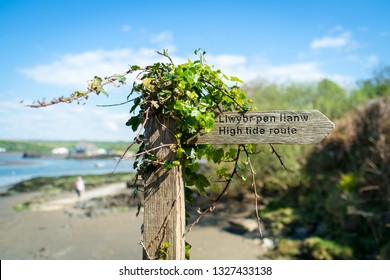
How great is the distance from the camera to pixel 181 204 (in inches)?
97.0

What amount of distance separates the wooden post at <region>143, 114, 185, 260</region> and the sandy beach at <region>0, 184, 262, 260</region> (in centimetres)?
912

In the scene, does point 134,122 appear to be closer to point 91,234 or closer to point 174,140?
point 174,140

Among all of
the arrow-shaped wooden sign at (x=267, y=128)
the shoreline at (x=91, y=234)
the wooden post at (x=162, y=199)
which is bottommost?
the shoreline at (x=91, y=234)

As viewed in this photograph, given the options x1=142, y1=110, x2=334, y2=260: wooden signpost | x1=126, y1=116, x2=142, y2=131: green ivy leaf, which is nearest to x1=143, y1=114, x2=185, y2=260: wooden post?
x1=142, y1=110, x2=334, y2=260: wooden signpost

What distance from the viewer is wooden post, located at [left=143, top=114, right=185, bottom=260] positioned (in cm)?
244

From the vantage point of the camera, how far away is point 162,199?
2.45 m

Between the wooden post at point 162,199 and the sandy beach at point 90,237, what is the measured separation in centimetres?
912

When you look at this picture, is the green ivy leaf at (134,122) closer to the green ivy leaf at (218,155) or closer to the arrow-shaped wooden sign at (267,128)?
the arrow-shaped wooden sign at (267,128)

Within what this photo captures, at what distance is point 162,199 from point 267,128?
84 centimetres

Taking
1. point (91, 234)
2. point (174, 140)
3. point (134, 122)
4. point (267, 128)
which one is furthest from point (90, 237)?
point (267, 128)

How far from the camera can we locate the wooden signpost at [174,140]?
243cm

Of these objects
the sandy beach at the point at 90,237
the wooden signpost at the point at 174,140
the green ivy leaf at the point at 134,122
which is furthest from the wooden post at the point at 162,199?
the sandy beach at the point at 90,237
